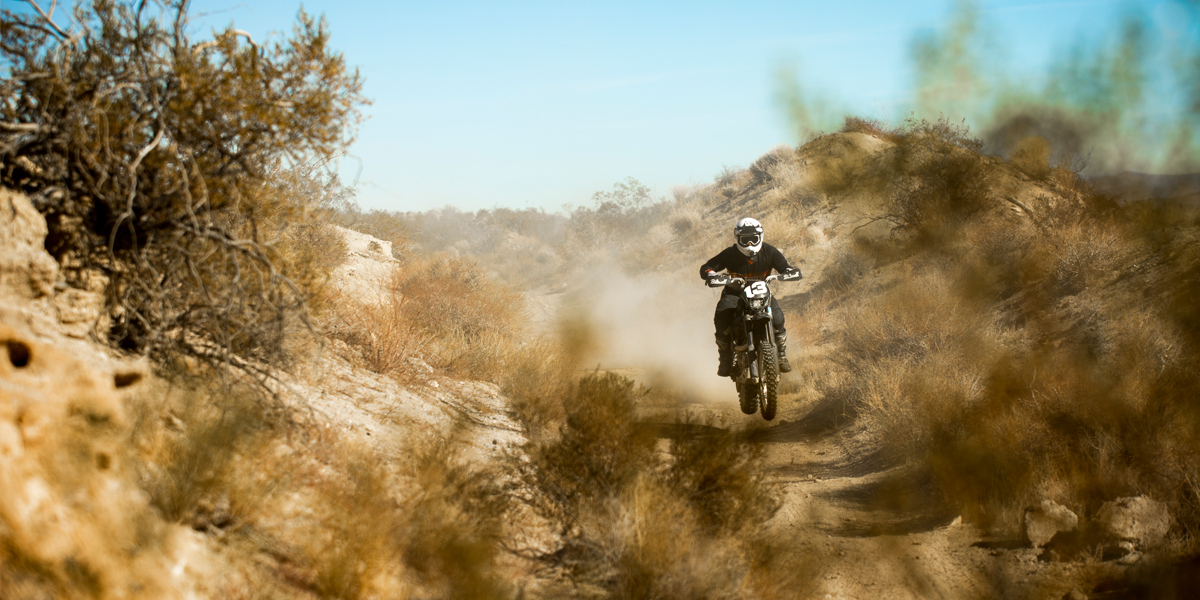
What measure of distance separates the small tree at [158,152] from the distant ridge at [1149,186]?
47.1 ft

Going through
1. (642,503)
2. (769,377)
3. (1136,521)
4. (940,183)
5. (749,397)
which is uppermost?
(940,183)

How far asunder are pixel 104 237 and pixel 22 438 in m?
1.85

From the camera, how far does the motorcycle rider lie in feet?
26.4

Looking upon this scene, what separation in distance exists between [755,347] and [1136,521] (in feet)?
12.5

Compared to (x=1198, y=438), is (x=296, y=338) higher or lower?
higher

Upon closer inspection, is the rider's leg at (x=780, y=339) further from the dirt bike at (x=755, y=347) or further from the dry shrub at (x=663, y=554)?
the dry shrub at (x=663, y=554)

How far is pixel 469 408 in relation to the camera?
8367mm

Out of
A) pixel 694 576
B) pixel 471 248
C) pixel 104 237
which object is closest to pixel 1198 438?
pixel 694 576

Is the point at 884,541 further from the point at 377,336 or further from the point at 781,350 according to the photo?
the point at 377,336

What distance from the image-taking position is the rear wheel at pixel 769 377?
766 cm

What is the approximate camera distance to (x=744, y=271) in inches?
338

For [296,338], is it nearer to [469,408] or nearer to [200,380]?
[200,380]

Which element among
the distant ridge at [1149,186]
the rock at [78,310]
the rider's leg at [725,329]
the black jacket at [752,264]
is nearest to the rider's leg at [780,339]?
the rider's leg at [725,329]

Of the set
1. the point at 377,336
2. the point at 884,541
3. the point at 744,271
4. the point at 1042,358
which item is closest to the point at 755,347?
the point at 744,271
